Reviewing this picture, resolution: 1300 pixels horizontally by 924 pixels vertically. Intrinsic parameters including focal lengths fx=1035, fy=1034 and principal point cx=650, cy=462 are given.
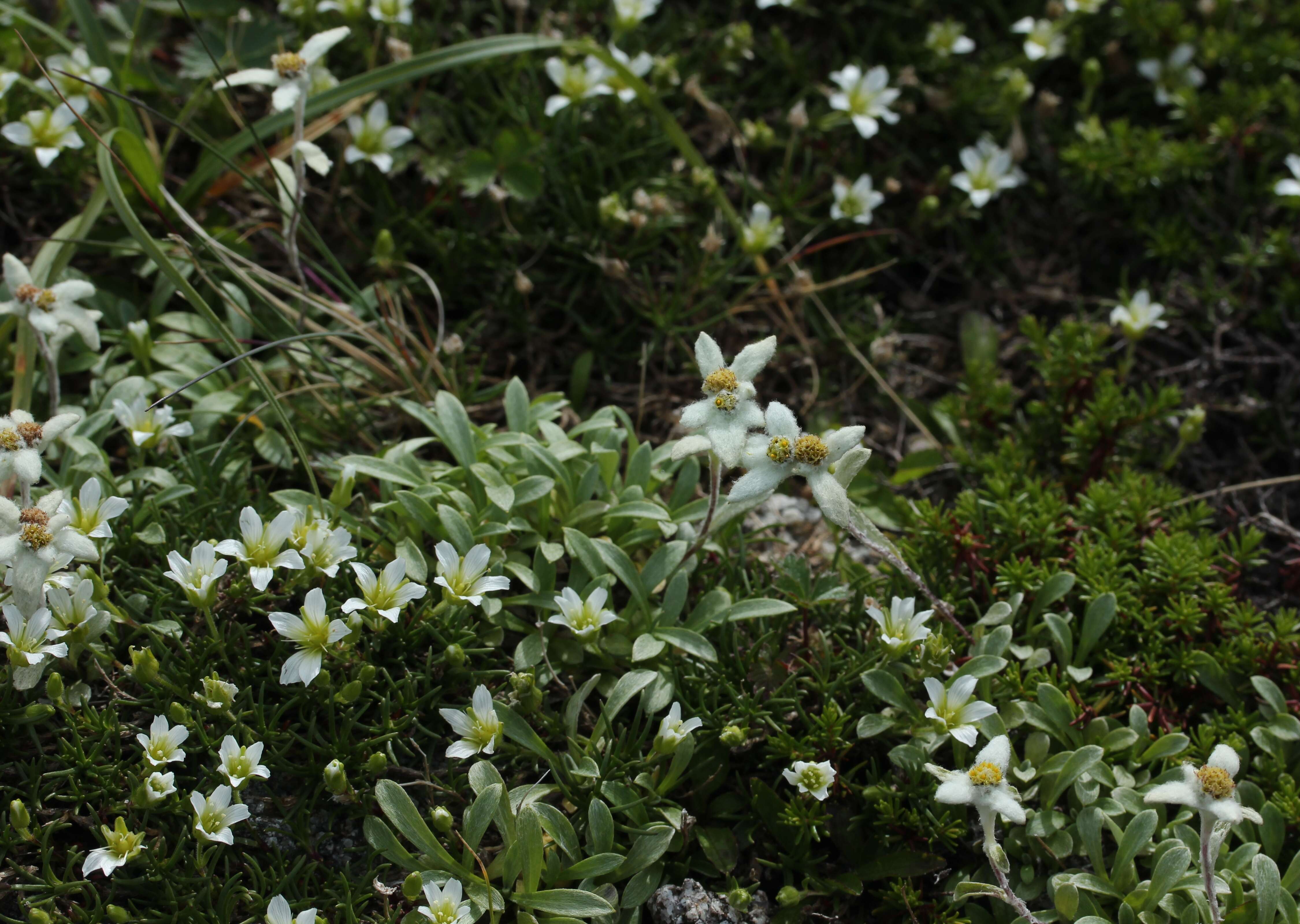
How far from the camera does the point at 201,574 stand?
244cm

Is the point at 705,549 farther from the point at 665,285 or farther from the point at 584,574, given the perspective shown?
the point at 665,285

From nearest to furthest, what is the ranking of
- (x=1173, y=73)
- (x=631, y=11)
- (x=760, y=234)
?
(x=760, y=234) < (x=631, y=11) < (x=1173, y=73)

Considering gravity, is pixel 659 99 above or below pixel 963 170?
above

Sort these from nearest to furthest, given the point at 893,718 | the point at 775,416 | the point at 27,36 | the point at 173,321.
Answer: the point at 775,416
the point at 893,718
the point at 173,321
the point at 27,36

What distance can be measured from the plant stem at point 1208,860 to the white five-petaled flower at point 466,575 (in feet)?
5.17

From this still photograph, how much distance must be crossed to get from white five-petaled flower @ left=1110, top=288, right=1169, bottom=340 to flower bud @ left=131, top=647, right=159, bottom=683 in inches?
120

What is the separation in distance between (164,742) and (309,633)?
1.25 feet

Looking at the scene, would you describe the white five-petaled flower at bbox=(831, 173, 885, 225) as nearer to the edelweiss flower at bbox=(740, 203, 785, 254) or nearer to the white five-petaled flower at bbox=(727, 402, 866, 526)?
the edelweiss flower at bbox=(740, 203, 785, 254)

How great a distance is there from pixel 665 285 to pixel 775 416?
156 centimetres

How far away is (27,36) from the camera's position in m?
3.64

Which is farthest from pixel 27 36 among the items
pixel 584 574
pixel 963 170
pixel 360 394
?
pixel 963 170

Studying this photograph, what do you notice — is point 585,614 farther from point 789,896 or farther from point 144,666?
point 144,666

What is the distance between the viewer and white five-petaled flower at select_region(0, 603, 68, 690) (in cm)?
224

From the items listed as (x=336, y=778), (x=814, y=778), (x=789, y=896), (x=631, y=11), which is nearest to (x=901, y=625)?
(x=814, y=778)
